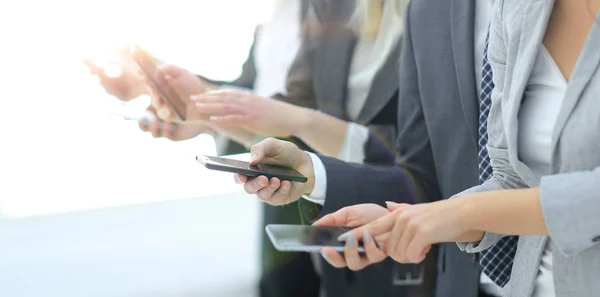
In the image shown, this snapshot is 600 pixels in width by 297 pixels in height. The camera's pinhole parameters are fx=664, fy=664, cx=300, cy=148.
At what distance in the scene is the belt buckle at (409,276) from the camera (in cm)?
115

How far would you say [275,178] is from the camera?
827mm

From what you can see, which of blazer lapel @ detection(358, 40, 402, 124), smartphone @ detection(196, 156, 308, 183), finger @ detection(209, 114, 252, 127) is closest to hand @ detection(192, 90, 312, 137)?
finger @ detection(209, 114, 252, 127)

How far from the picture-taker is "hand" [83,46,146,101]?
125 centimetres

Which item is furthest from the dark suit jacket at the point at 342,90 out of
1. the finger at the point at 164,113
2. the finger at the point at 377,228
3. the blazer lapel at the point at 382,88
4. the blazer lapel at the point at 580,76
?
the blazer lapel at the point at 580,76

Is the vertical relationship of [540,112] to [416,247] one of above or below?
above

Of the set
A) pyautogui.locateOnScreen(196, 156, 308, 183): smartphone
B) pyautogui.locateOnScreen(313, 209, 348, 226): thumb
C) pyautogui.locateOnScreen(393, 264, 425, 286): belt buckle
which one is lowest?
pyautogui.locateOnScreen(393, 264, 425, 286): belt buckle

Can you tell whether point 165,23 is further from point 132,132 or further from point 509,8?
point 509,8

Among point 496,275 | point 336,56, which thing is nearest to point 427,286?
point 496,275

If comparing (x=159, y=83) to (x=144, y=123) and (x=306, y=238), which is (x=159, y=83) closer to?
(x=144, y=123)

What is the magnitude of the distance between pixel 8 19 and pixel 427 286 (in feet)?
4.84

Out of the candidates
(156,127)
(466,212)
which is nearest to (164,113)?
(156,127)

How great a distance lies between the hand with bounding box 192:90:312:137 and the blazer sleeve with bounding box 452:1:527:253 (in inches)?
19.2

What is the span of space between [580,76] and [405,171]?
442 millimetres

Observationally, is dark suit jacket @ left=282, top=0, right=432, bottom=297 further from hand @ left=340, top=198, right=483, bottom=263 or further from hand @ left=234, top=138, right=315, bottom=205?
hand @ left=340, top=198, right=483, bottom=263
